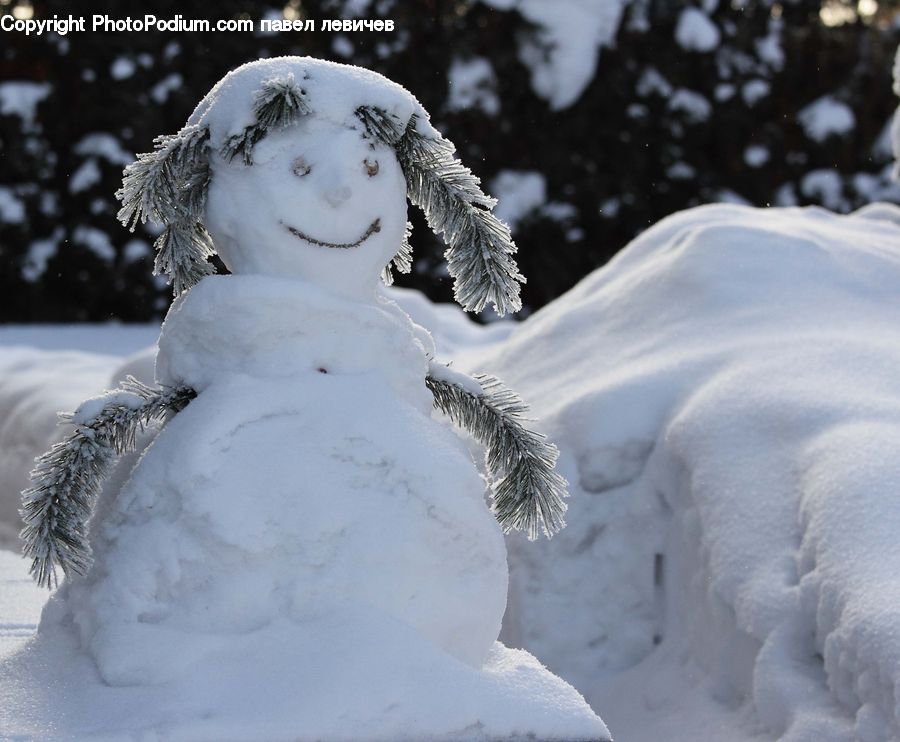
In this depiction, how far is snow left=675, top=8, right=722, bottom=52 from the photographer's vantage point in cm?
974

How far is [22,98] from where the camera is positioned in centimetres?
888

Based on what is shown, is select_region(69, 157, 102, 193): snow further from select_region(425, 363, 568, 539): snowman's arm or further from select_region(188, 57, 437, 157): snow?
select_region(425, 363, 568, 539): snowman's arm

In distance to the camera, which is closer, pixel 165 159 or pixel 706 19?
pixel 165 159

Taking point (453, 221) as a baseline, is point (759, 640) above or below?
below

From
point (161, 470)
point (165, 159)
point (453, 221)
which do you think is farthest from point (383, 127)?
point (161, 470)

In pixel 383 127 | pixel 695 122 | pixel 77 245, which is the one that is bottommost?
pixel 77 245

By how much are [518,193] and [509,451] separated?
7616 mm

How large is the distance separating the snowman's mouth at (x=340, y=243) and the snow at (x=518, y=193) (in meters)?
7.53

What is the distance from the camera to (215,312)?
205cm

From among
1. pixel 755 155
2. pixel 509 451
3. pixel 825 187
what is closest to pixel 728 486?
pixel 509 451

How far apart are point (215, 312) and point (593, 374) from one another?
6.74 feet

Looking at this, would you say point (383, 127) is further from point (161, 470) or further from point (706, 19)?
point (706, 19)

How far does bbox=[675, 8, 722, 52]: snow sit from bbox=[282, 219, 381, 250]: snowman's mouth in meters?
8.22

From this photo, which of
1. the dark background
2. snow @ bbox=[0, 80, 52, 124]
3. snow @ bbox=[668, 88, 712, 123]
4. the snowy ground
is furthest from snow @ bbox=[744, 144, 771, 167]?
the snowy ground
